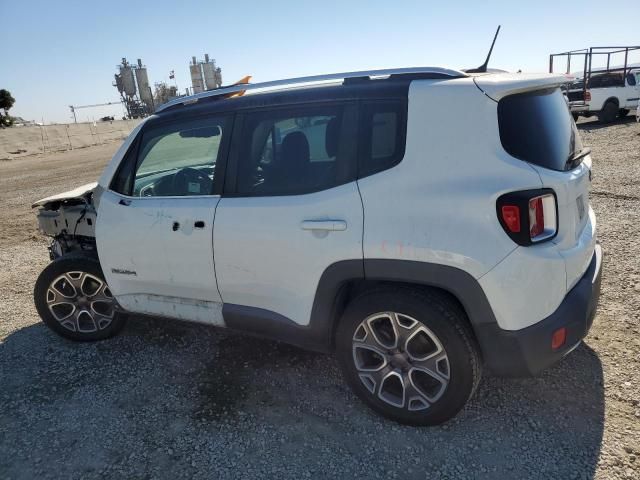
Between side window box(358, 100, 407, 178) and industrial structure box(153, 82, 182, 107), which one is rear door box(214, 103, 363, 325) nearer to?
side window box(358, 100, 407, 178)

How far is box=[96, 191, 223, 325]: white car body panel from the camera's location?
3023mm

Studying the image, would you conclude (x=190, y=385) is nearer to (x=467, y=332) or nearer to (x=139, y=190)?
(x=139, y=190)

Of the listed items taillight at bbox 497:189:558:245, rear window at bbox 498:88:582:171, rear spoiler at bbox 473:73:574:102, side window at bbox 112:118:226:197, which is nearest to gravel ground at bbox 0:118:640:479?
taillight at bbox 497:189:558:245

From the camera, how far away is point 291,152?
2.82 meters

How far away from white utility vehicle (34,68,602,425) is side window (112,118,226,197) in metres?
0.02

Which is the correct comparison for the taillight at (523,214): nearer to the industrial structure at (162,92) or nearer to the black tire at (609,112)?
the black tire at (609,112)

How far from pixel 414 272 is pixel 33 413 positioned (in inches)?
101

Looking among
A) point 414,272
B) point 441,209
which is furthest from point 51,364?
point 441,209

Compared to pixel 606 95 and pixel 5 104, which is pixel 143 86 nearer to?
pixel 5 104

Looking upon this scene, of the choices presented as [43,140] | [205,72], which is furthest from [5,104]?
[205,72]

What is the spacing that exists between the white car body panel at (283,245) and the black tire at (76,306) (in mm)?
1398

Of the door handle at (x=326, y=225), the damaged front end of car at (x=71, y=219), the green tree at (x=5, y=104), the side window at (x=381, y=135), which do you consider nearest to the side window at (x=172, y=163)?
the damaged front end of car at (x=71, y=219)

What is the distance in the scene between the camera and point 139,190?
340 cm

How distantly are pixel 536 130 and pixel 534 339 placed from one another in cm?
103
